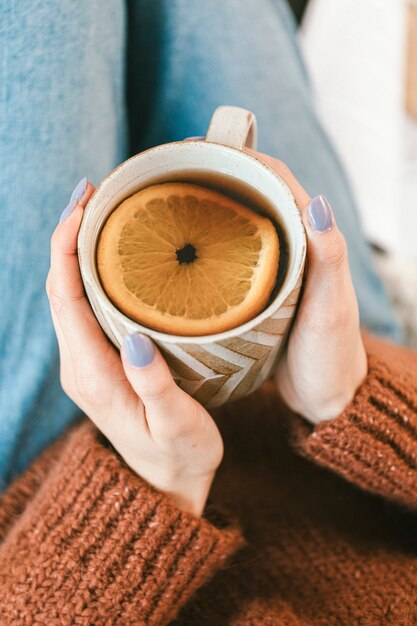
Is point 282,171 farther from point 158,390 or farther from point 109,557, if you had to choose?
point 109,557

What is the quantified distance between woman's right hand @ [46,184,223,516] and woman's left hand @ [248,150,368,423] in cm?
12

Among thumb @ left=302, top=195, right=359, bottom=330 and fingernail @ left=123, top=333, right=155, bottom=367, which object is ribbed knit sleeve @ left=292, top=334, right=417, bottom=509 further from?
fingernail @ left=123, top=333, right=155, bottom=367

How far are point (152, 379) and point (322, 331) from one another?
0.18 m

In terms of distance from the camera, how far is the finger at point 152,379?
0.41 m

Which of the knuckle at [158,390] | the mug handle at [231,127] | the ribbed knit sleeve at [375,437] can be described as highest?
the mug handle at [231,127]

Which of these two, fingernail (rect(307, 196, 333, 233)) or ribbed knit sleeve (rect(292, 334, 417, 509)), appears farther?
ribbed knit sleeve (rect(292, 334, 417, 509))

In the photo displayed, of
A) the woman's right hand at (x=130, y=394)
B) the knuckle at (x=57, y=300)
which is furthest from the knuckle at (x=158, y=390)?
the knuckle at (x=57, y=300)

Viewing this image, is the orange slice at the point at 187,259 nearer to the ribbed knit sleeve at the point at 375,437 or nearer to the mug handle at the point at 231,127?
the mug handle at the point at 231,127

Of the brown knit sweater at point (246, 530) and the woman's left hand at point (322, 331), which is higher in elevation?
the woman's left hand at point (322, 331)

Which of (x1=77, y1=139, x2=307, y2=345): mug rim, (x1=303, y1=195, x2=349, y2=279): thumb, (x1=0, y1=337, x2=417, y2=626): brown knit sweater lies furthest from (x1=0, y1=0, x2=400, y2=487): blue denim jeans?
(x1=303, y1=195, x2=349, y2=279): thumb

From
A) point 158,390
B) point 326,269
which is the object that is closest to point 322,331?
point 326,269

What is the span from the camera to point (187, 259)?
49cm

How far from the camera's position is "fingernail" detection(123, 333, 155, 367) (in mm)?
405

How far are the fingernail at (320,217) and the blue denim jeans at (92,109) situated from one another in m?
0.35
